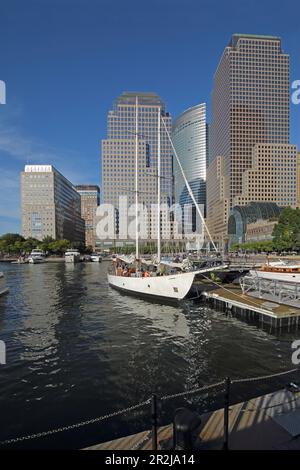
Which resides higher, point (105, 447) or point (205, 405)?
point (105, 447)

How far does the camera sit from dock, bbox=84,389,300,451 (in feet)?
22.3

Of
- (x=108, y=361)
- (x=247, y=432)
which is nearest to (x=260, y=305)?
(x=108, y=361)

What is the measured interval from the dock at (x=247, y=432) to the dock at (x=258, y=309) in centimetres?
1536

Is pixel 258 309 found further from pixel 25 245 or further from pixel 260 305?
pixel 25 245

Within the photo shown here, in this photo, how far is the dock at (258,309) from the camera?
23.0 metres

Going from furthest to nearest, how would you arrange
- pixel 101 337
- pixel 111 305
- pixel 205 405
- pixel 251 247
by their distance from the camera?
pixel 251 247 < pixel 111 305 < pixel 101 337 < pixel 205 405

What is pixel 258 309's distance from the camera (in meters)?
24.0

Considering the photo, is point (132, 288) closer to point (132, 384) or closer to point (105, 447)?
point (132, 384)

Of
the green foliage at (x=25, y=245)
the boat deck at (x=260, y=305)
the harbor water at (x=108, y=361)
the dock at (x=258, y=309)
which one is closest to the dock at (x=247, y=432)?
the harbor water at (x=108, y=361)

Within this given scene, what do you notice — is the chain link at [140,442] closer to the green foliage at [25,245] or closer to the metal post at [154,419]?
the metal post at [154,419]

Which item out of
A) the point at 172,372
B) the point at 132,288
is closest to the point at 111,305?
the point at 132,288
